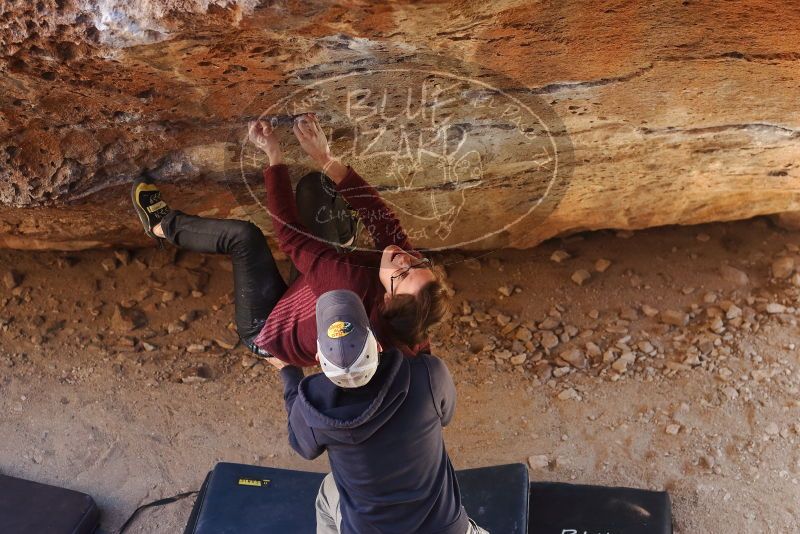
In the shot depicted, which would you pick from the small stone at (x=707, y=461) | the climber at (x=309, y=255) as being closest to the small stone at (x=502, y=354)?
the small stone at (x=707, y=461)

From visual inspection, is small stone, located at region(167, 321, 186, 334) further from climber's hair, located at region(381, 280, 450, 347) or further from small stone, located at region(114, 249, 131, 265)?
climber's hair, located at region(381, 280, 450, 347)

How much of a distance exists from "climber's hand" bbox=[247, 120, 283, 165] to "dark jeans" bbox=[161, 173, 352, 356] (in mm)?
180

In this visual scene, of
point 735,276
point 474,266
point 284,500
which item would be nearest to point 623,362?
point 735,276

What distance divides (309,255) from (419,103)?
0.52m

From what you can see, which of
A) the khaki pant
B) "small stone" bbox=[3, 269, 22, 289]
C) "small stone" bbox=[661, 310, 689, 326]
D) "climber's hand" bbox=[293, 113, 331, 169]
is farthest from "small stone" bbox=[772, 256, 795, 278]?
"small stone" bbox=[3, 269, 22, 289]

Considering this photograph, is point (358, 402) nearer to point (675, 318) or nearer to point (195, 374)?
point (195, 374)

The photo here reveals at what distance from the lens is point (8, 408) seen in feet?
10.7

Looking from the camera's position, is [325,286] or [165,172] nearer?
[325,286]

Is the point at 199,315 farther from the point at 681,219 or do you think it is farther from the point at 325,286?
the point at 681,219

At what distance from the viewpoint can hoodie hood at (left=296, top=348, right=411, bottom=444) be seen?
188 centimetres

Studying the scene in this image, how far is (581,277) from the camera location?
3.65 metres

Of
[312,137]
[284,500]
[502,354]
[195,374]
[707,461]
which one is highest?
[312,137]

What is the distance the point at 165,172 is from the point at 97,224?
0.70 m

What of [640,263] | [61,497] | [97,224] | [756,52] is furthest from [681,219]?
[61,497]
